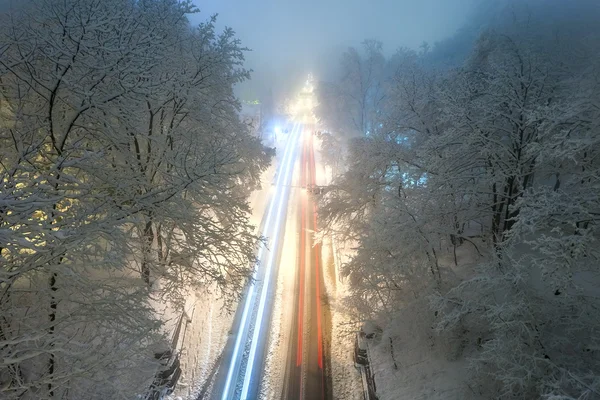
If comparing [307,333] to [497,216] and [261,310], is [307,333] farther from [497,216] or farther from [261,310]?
Result: [497,216]

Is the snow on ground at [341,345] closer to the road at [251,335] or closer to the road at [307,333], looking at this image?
the road at [307,333]

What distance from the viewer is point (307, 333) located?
14.4 metres

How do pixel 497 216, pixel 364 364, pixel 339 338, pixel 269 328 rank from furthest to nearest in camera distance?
1. pixel 269 328
2. pixel 339 338
3. pixel 364 364
4. pixel 497 216

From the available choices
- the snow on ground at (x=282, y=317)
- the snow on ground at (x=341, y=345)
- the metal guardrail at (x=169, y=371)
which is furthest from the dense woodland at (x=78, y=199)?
the snow on ground at (x=341, y=345)

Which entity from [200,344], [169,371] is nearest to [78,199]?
→ [169,371]

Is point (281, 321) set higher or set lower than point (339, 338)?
higher

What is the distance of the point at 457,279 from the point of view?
32.9 ft

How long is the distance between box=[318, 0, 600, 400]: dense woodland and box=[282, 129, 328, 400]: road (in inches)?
118

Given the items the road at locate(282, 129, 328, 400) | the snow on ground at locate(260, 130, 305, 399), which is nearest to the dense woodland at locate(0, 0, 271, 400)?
the snow on ground at locate(260, 130, 305, 399)

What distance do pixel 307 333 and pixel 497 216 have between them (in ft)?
29.4

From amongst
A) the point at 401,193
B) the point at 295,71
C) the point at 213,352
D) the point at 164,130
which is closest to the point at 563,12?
the point at 401,193

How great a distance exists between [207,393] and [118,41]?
35.9 feet

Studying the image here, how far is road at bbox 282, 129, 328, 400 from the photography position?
1177 centimetres

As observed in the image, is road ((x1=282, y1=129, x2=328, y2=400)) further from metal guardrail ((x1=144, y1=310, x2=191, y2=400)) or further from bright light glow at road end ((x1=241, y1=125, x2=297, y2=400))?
metal guardrail ((x1=144, y1=310, x2=191, y2=400))
